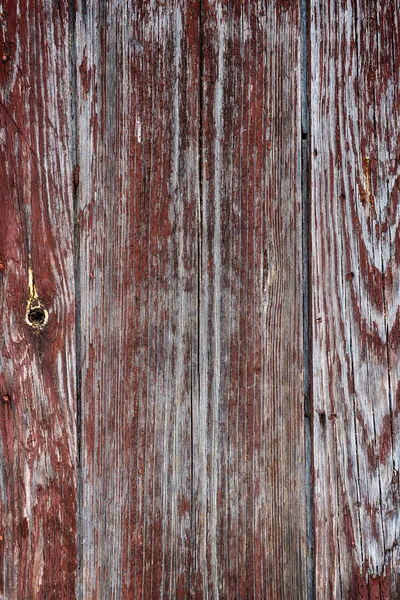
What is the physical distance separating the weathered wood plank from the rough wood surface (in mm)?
34

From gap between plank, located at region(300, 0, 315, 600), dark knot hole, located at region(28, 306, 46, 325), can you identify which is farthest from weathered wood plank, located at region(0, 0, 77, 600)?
gap between plank, located at region(300, 0, 315, 600)

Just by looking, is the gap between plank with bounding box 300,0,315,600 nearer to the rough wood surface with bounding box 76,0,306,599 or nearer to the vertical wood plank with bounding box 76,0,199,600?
the rough wood surface with bounding box 76,0,306,599

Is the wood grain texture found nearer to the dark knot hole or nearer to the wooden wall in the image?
the wooden wall

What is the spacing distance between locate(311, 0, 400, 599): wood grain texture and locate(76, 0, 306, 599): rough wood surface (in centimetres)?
5

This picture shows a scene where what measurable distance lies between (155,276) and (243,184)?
230 millimetres

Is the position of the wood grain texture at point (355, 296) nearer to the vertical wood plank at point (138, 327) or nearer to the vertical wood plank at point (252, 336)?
the vertical wood plank at point (252, 336)

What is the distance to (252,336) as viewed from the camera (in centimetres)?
92

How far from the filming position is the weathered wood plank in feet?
2.96

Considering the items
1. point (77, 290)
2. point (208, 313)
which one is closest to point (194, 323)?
point (208, 313)

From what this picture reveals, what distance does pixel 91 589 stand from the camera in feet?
2.99

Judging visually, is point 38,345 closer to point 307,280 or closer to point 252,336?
point 252,336

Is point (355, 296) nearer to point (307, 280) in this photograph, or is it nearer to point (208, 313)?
point (307, 280)

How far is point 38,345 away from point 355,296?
1.91 ft

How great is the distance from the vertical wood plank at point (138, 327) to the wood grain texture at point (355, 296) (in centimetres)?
24
